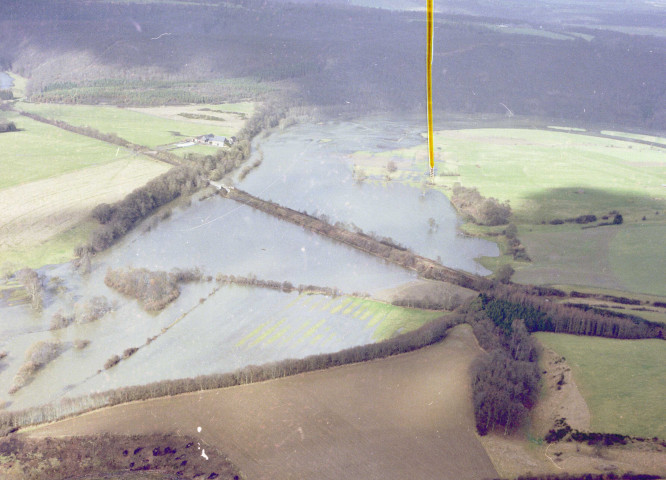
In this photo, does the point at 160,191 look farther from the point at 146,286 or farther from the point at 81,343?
the point at 81,343

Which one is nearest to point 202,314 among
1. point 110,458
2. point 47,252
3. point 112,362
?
point 112,362

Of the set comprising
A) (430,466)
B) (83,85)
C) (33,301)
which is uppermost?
(83,85)

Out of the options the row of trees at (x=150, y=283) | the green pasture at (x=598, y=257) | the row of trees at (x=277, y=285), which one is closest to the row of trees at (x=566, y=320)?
the green pasture at (x=598, y=257)

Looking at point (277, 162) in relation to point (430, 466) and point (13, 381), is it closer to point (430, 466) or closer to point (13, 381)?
point (13, 381)

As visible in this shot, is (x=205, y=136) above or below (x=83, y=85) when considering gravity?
below

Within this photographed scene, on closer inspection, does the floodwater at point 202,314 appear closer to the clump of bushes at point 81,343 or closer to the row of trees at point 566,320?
the clump of bushes at point 81,343

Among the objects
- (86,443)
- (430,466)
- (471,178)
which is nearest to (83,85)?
(471,178)
